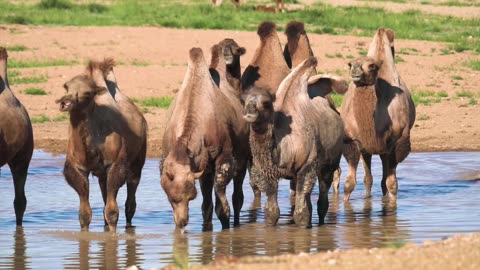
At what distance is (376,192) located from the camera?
54.4 feet

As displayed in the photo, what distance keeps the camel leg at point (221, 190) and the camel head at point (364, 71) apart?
7.18 feet

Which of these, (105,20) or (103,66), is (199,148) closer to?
(103,66)

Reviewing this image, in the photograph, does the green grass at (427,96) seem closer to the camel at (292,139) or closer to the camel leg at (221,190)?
the camel at (292,139)

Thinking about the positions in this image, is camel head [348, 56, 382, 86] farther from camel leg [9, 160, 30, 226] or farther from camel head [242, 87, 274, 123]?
camel leg [9, 160, 30, 226]

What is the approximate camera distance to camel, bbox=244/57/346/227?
40.2ft

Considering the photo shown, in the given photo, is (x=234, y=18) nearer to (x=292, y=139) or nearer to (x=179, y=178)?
(x=292, y=139)

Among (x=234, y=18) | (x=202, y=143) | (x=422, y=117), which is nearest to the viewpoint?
(x=202, y=143)


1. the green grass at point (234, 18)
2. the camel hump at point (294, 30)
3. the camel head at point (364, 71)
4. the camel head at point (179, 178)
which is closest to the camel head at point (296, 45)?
the camel hump at point (294, 30)

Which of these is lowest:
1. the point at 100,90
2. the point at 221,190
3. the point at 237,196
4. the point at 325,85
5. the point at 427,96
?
the point at 427,96

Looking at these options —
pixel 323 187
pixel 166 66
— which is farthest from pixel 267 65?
pixel 166 66

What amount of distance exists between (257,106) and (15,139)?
278 centimetres

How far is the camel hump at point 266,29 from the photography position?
1486cm

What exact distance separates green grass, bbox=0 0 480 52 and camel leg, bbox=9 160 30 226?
17113mm

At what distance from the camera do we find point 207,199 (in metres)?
12.9
